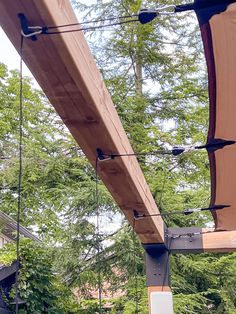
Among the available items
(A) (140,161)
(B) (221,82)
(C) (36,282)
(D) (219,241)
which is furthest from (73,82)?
(A) (140,161)

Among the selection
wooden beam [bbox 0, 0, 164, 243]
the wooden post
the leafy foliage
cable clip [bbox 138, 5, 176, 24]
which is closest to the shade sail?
cable clip [bbox 138, 5, 176, 24]

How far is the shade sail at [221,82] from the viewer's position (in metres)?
1.25

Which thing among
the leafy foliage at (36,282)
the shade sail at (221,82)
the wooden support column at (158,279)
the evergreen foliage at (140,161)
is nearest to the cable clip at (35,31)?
the shade sail at (221,82)

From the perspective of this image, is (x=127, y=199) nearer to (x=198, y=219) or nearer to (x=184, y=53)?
(x=198, y=219)

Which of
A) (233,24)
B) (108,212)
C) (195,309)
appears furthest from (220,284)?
(233,24)

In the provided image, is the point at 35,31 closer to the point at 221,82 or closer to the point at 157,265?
the point at 221,82

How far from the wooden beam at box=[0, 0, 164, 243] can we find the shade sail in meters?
0.40

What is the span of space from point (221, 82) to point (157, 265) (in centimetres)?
224

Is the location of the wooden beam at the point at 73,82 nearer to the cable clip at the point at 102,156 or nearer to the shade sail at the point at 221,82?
the cable clip at the point at 102,156

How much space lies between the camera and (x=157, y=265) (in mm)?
3545

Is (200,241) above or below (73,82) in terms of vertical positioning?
below

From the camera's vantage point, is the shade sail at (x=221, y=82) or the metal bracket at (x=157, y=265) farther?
the metal bracket at (x=157, y=265)

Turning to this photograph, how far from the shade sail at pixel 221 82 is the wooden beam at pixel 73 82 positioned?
0.40m

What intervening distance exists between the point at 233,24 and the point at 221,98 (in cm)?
45
